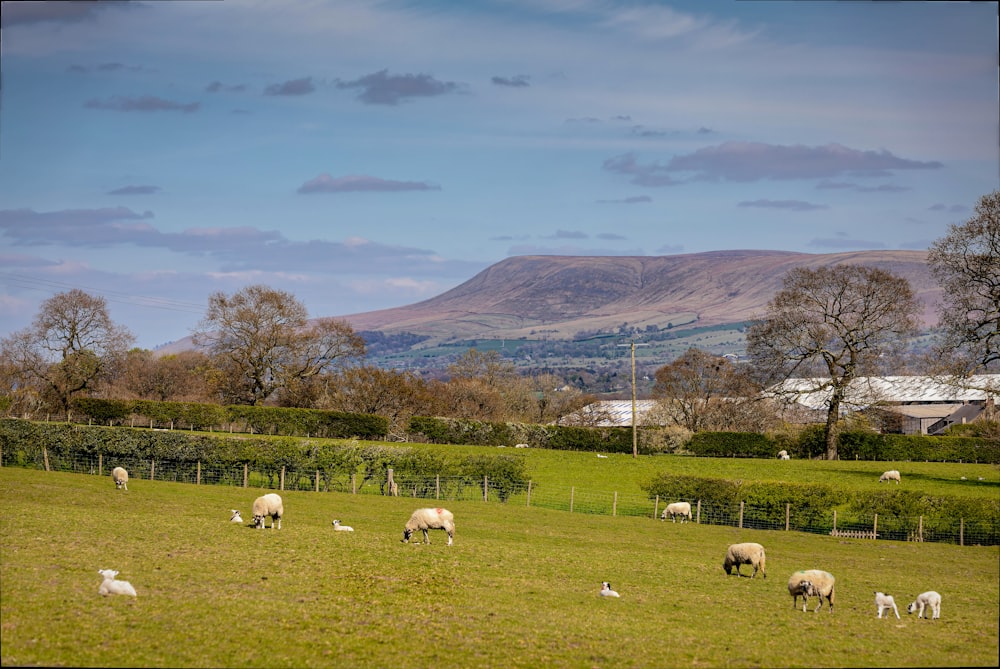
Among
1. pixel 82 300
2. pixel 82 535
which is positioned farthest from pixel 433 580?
pixel 82 300

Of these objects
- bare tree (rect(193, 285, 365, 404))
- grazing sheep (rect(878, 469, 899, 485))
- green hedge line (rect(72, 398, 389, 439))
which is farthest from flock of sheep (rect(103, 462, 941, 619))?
bare tree (rect(193, 285, 365, 404))

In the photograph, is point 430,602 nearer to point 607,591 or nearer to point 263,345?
point 607,591

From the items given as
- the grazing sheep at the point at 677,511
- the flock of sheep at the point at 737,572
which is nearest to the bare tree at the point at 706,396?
the grazing sheep at the point at 677,511

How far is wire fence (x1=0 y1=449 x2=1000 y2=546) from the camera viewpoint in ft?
147

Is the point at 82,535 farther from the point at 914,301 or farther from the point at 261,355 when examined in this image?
the point at 261,355

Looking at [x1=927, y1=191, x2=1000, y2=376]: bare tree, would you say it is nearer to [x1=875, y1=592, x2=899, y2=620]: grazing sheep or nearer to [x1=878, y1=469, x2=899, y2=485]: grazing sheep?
[x1=878, y1=469, x2=899, y2=485]: grazing sheep

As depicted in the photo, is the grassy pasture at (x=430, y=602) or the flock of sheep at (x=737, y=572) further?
the flock of sheep at (x=737, y=572)

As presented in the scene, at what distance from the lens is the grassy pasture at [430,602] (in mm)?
17922

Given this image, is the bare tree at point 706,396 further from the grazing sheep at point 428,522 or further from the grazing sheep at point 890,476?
the grazing sheep at point 428,522

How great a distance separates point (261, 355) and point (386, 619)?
82.2 meters

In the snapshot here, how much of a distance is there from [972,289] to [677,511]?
79.1 ft

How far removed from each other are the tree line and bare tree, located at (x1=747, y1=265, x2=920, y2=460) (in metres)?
0.11

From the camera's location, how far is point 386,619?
20.5m

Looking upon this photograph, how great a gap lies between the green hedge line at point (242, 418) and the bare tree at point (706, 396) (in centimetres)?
3220
